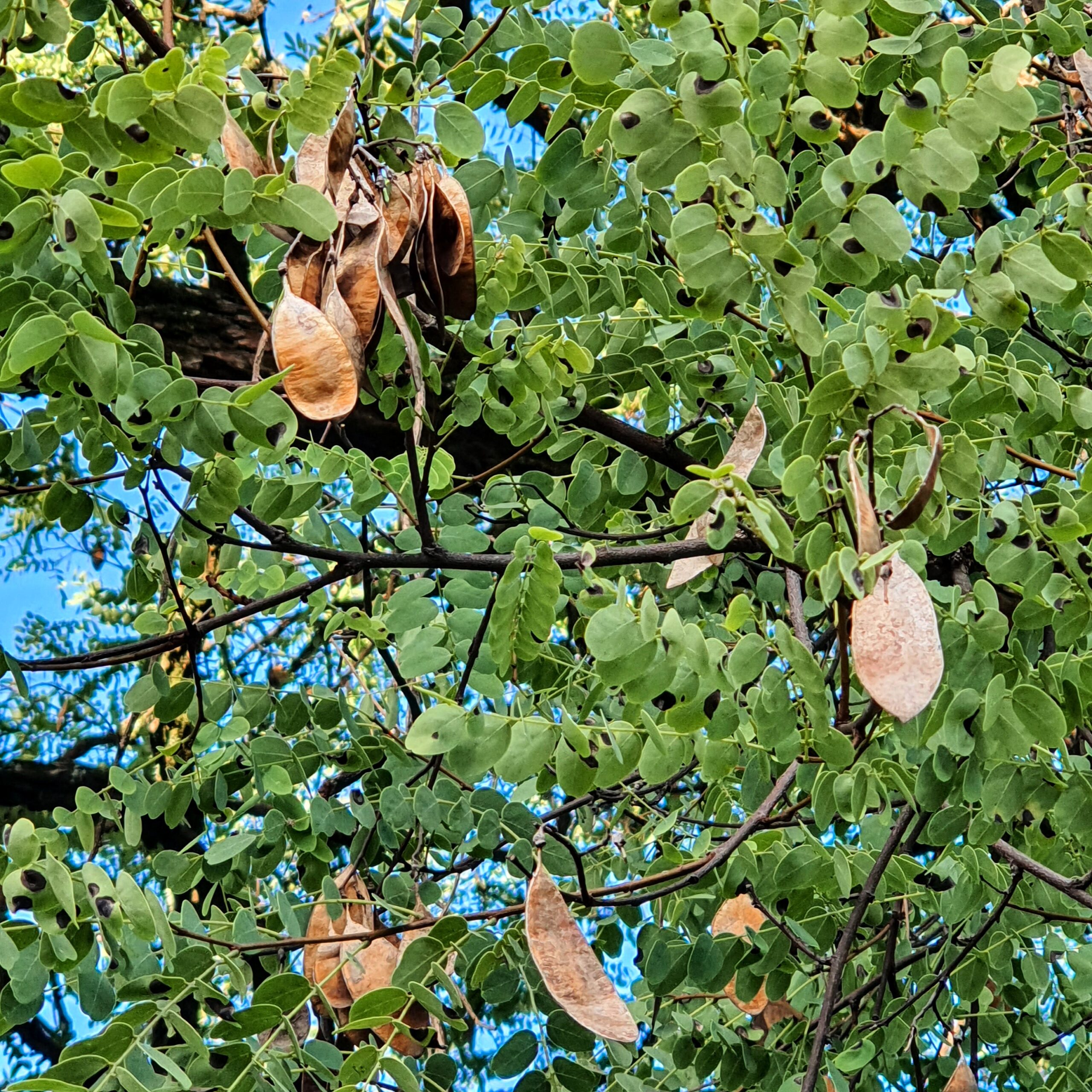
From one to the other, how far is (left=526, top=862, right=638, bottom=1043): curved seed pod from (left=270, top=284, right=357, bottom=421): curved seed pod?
1.56 ft

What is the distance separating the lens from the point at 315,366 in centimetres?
121

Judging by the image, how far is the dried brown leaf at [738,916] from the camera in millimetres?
1822

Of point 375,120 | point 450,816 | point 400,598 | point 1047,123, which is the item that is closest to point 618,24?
point 1047,123

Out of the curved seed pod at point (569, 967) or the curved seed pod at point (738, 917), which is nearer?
the curved seed pod at point (569, 967)

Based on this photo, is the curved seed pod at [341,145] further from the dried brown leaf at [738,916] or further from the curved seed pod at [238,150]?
the dried brown leaf at [738,916]

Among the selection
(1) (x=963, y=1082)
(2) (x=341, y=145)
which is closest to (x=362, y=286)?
(2) (x=341, y=145)

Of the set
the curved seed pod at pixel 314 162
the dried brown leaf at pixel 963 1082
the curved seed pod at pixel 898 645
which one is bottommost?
the dried brown leaf at pixel 963 1082

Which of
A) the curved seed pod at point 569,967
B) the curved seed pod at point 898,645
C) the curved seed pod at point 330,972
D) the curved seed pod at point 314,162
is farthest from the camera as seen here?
the curved seed pod at point 330,972

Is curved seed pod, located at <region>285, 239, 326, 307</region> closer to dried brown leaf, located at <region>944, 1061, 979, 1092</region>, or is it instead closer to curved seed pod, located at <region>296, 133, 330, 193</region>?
curved seed pod, located at <region>296, 133, 330, 193</region>

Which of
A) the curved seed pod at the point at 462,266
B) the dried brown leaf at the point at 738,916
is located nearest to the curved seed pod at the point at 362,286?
the curved seed pod at the point at 462,266

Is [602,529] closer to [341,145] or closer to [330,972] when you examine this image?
[330,972]

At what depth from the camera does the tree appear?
1226mm

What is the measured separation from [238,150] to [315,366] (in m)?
0.30

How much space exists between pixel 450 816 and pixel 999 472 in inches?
33.7
